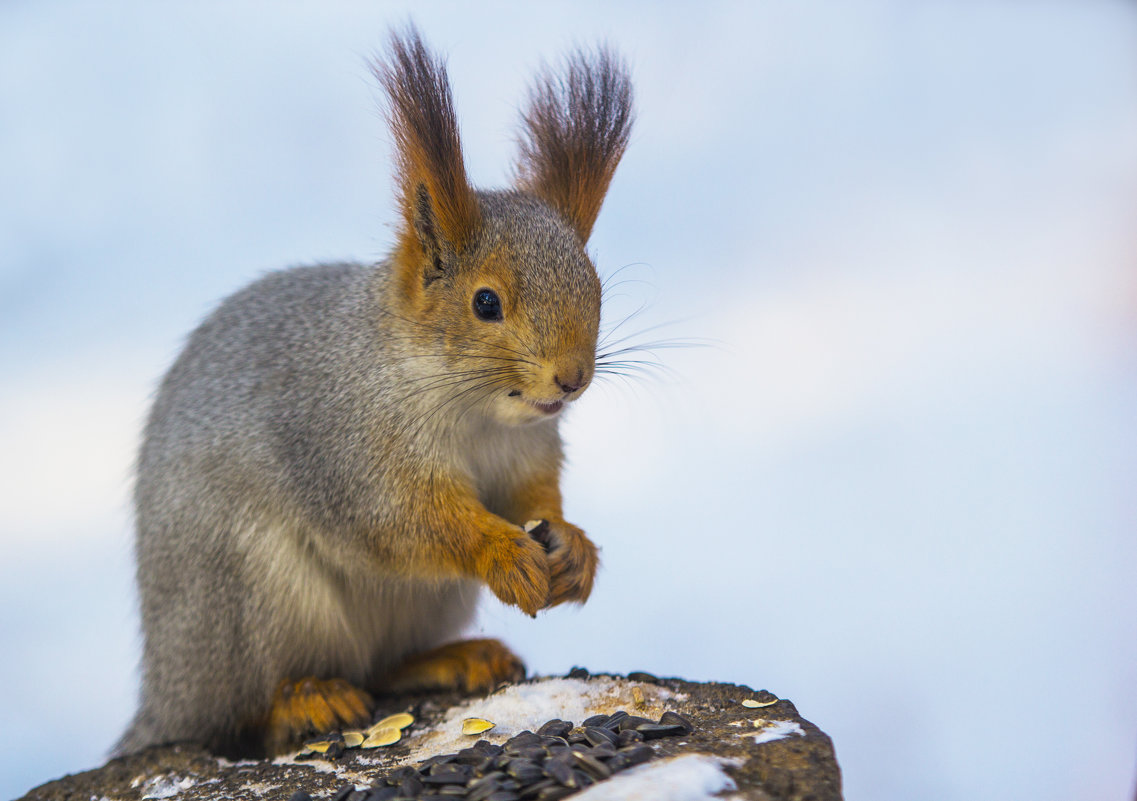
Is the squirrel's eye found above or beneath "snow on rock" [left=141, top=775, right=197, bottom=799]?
above

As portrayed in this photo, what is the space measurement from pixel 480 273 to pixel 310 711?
4.06 feet

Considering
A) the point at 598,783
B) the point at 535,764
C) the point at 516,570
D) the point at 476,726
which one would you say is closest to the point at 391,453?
the point at 516,570

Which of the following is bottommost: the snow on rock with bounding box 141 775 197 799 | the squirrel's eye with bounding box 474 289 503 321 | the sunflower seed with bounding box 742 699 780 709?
the snow on rock with bounding box 141 775 197 799

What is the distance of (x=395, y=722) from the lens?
2684 millimetres

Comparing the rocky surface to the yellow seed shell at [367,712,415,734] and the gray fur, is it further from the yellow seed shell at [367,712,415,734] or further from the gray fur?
the gray fur

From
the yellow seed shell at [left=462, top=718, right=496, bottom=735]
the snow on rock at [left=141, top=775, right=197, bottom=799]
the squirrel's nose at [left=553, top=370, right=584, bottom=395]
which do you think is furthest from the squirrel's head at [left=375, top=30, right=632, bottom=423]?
the snow on rock at [left=141, top=775, right=197, bottom=799]

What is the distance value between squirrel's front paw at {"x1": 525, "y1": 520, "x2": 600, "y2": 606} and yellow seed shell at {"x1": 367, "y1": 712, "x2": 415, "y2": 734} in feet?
1.72

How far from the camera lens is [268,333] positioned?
3016 mm

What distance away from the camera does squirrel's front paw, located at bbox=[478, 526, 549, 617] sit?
2414mm

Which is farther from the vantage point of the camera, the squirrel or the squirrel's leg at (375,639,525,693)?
the squirrel's leg at (375,639,525,693)

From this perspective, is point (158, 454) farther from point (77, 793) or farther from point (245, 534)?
point (77, 793)

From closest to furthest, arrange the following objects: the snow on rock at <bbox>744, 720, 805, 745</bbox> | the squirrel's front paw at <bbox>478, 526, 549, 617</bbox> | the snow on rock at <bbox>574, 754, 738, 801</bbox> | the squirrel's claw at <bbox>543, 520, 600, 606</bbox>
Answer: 1. the snow on rock at <bbox>574, 754, 738, 801</bbox>
2. the snow on rock at <bbox>744, 720, 805, 745</bbox>
3. the squirrel's front paw at <bbox>478, 526, 549, 617</bbox>
4. the squirrel's claw at <bbox>543, 520, 600, 606</bbox>

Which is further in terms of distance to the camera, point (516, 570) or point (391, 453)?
point (391, 453)

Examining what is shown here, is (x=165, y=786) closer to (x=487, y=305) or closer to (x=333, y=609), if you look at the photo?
(x=333, y=609)
